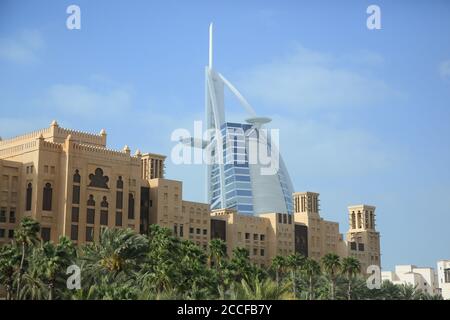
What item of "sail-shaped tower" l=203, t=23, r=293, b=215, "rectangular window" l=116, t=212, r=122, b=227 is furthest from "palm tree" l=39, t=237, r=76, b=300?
"sail-shaped tower" l=203, t=23, r=293, b=215

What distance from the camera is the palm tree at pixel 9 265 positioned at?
5100 centimetres

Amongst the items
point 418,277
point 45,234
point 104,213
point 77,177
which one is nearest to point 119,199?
point 104,213

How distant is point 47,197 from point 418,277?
89.1 m

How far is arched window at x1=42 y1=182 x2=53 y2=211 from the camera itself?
239 ft

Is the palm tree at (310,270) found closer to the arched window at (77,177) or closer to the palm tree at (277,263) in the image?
the palm tree at (277,263)

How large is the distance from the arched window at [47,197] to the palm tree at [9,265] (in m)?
19.0

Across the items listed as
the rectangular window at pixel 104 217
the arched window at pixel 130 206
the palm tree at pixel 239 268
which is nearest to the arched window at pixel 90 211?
the rectangular window at pixel 104 217

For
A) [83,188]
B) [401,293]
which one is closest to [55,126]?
[83,188]

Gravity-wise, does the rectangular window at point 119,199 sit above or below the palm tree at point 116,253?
above

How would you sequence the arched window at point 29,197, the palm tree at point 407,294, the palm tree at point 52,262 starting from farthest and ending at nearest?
the palm tree at point 407,294 → the arched window at point 29,197 → the palm tree at point 52,262

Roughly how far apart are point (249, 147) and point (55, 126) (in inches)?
2873

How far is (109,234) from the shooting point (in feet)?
187
